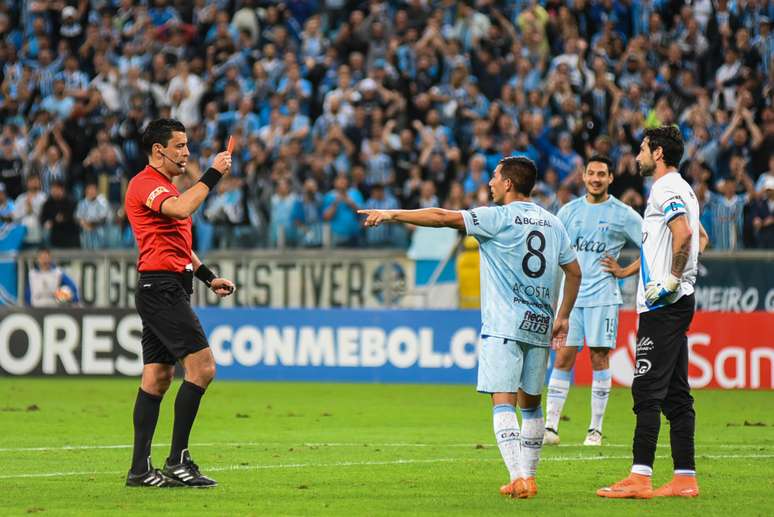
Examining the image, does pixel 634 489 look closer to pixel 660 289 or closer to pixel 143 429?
pixel 660 289

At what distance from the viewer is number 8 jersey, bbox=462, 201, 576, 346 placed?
935cm

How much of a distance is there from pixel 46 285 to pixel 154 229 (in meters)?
12.3

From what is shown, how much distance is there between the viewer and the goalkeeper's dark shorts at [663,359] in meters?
9.41

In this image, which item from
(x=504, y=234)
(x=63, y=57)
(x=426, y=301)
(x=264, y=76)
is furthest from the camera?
(x=63, y=57)

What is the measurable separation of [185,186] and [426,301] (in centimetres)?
484

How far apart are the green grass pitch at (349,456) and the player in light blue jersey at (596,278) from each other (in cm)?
61

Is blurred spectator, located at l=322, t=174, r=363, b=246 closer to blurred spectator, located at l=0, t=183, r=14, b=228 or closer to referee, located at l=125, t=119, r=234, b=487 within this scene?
blurred spectator, located at l=0, t=183, r=14, b=228

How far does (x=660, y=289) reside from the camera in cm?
938

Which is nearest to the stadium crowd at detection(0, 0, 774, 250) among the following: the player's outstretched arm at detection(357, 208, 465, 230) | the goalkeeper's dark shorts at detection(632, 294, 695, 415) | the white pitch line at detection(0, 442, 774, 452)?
the white pitch line at detection(0, 442, 774, 452)

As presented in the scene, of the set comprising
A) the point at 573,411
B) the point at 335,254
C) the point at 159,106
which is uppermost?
the point at 159,106

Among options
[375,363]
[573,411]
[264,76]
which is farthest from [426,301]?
[264,76]

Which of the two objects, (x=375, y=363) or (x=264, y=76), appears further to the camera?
(x=264, y=76)

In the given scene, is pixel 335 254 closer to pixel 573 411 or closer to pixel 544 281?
pixel 573 411

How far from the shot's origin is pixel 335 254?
21.2 m
